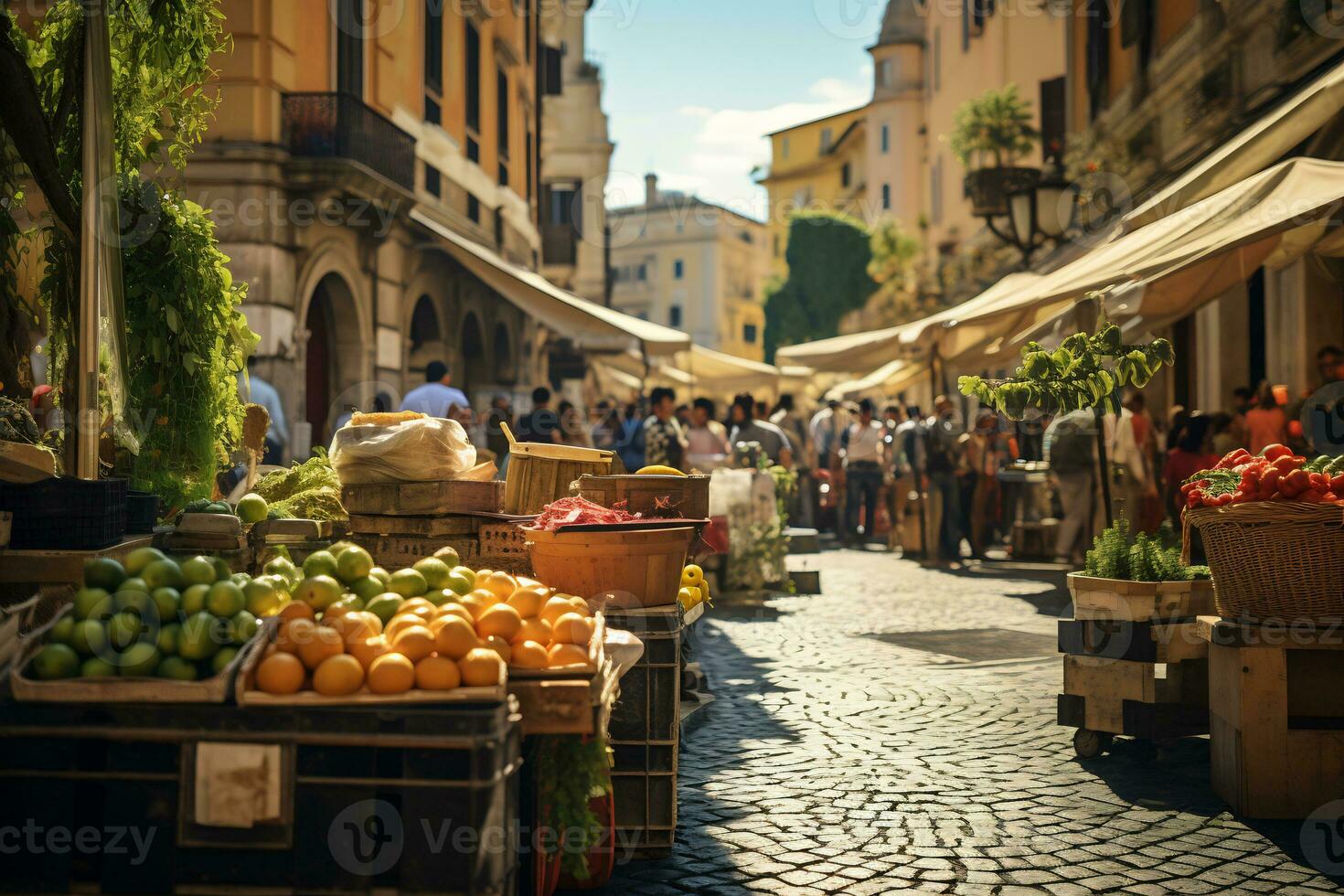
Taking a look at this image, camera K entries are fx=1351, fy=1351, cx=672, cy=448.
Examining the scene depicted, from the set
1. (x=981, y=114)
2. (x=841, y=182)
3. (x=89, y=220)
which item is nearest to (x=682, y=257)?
(x=841, y=182)

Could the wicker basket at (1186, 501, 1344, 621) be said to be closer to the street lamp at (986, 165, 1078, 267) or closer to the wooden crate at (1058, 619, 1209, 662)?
the wooden crate at (1058, 619, 1209, 662)

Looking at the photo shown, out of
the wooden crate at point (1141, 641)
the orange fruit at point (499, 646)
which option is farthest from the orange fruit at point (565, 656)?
the wooden crate at point (1141, 641)

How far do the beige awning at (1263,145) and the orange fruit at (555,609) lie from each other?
275 inches

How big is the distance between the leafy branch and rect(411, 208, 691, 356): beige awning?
8.85 m

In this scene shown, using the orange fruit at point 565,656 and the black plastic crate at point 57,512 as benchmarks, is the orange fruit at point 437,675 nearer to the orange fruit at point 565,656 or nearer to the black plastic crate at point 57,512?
the orange fruit at point 565,656

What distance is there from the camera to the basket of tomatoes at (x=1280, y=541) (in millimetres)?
5117

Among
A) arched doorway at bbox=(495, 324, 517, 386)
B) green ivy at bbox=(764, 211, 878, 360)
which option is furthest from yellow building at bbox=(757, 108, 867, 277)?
arched doorway at bbox=(495, 324, 517, 386)

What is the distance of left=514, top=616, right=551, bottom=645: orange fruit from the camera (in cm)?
380

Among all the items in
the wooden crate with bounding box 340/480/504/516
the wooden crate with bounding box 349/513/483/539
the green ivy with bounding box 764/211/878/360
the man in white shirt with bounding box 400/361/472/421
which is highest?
the green ivy with bounding box 764/211/878/360

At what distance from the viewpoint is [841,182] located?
7269 centimetres

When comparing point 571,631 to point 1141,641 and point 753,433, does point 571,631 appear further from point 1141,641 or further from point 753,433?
point 753,433

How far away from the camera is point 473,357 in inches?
945

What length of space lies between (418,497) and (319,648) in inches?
83.7

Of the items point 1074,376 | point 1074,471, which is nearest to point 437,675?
point 1074,376
